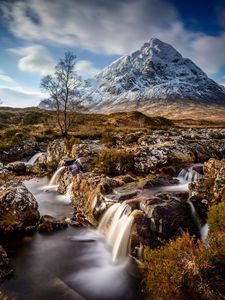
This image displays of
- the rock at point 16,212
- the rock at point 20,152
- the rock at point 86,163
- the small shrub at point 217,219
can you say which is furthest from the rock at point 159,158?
the rock at point 20,152

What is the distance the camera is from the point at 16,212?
15.9 meters

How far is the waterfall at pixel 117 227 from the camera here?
13469mm

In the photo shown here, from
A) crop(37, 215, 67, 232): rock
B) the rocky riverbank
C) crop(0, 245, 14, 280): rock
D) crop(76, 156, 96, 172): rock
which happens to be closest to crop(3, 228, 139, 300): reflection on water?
crop(0, 245, 14, 280): rock

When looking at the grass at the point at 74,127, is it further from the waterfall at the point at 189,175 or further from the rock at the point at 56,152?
the waterfall at the point at 189,175

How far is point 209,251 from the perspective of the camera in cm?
844

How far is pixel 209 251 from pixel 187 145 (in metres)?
17.8

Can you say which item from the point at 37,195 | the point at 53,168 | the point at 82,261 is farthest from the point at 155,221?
the point at 53,168

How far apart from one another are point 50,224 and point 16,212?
206cm

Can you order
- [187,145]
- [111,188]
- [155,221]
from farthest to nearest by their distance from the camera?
[187,145], [111,188], [155,221]

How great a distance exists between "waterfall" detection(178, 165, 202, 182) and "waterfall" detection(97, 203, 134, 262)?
655 centimetres

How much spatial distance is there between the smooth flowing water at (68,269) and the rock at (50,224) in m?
0.44

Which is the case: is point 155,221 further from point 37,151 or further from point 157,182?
point 37,151

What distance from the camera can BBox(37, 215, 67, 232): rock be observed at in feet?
52.7

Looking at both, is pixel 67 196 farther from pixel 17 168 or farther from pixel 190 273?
pixel 190 273
